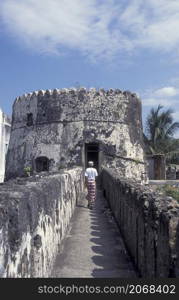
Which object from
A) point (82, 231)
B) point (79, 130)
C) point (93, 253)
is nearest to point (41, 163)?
point (79, 130)

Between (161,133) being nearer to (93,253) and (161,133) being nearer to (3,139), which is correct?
(3,139)

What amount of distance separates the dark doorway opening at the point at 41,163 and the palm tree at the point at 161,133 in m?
13.4

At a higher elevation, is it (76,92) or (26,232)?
(76,92)

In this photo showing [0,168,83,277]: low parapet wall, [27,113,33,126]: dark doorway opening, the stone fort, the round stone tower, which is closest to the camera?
[0,168,83,277]: low parapet wall

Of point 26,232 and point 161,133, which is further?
point 161,133

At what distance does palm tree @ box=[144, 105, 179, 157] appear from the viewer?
108 feet

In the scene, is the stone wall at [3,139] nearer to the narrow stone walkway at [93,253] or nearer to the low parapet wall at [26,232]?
the narrow stone walkway at [93,253]

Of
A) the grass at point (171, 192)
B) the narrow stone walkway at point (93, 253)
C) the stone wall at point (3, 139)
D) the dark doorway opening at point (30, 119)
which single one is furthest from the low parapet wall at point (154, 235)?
the stone wall at point (3, 139)

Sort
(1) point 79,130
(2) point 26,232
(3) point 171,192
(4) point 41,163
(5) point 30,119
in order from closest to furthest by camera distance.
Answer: (2) point 26,232, (3) point 171,192, (1) point 79,130, (4) point 41,163, (5) point 30,119

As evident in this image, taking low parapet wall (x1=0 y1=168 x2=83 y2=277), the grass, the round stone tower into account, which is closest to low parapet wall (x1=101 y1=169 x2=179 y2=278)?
low parapet wall (x1=0 y1=168 x2=83 y2=277)

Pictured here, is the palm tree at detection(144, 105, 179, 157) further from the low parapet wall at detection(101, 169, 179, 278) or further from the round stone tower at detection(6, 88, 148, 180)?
the low parapet wall at detection(101, 169, 179, 278)

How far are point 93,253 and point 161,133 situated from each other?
28348 millimetres

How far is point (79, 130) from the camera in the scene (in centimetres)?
2031

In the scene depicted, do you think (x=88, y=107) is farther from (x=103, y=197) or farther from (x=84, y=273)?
(x=84, y=273)
